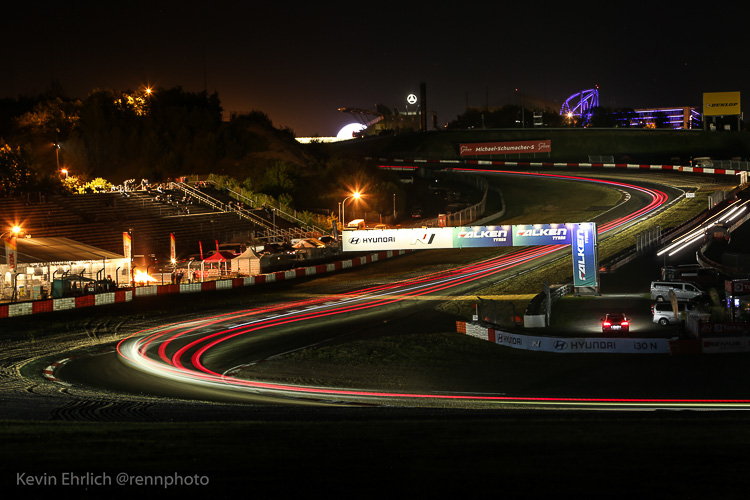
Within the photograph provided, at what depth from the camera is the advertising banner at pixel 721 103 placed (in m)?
123

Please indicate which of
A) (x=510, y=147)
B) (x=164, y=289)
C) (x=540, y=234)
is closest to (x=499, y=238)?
(x=540, y=234)

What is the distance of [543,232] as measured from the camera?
119 ft

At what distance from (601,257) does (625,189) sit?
112 ft

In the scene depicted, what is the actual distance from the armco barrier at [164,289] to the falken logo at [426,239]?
13809mm

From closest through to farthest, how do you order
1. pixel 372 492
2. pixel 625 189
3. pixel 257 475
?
pixel 372 492, pixel 257 475, pixel 625 189

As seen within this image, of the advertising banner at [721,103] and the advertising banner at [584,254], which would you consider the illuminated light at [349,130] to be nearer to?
the advertising banner at [721,103]

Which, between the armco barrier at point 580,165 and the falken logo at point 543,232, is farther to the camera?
the armco barrier at point 580,165

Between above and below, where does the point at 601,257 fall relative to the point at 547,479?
above

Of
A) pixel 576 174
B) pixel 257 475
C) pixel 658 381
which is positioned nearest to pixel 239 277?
pixel 658 381

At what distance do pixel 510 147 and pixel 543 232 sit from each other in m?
87.4

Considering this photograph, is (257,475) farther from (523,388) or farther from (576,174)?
(576,174)

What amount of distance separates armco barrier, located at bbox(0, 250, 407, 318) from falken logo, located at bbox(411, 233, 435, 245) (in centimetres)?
1381

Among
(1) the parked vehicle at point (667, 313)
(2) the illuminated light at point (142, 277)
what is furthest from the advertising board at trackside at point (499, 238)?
(2) the illuminated light at point (142, 277)

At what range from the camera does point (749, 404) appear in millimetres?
18406
